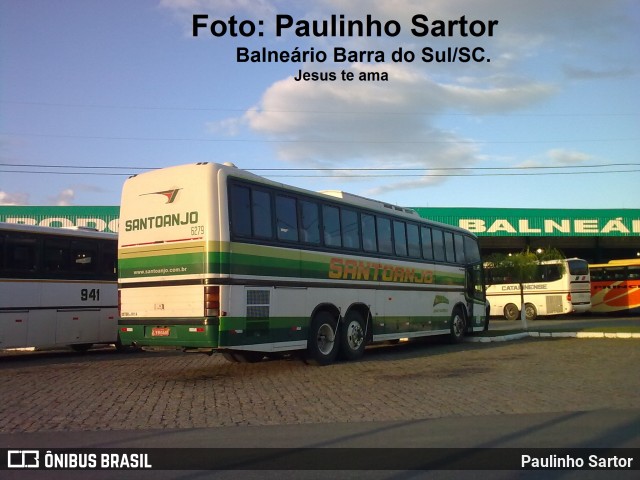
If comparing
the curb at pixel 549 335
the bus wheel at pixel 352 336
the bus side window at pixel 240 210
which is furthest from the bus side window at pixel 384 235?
the curb at pixel 549 335

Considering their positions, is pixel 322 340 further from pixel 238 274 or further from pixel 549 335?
pixel 549 335

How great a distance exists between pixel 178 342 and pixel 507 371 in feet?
20.3

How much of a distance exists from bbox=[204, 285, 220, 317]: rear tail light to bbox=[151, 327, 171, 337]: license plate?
94 cm

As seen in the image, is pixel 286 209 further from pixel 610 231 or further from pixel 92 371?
pixel 610 231

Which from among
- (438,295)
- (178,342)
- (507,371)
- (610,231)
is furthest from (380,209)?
(610,231)

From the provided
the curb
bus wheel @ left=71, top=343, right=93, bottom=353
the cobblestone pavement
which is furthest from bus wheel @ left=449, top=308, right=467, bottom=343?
bus wheel @ left=71, top=343, right=93, bottom=353

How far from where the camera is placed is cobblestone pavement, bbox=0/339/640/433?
27.4ft

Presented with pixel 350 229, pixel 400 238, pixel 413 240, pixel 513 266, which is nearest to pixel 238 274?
pixel 350 229

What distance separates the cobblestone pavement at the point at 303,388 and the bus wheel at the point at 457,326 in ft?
9.75

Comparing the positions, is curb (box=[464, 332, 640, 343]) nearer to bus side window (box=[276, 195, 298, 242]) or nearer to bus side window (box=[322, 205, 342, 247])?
bus side window (box=[322, 205, 342, 247])

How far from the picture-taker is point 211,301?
35.4 ft

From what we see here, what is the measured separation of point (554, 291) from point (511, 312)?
271cm

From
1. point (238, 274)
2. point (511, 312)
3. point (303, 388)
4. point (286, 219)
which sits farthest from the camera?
point (511, 312)

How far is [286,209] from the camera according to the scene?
1246 centimetres
